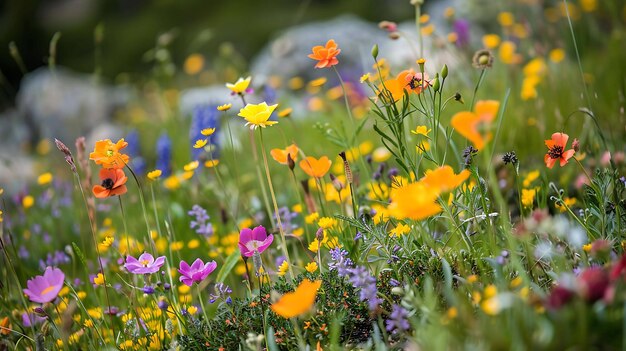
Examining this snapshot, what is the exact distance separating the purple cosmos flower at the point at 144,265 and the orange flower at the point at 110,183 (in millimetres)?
136

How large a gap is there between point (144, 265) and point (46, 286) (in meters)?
0.20

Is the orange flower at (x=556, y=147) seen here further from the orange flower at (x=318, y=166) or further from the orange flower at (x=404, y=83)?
the orange flower at (x=318, y=166)

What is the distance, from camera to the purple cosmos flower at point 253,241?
1134mm

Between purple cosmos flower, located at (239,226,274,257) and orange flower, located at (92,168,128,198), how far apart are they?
0.85 ft

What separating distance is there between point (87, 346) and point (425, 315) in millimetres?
853

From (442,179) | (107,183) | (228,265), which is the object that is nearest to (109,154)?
(107,183)

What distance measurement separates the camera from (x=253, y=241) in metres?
1.15

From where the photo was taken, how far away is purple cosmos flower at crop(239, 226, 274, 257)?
1134 millimetres

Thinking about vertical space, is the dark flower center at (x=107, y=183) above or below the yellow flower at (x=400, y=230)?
above

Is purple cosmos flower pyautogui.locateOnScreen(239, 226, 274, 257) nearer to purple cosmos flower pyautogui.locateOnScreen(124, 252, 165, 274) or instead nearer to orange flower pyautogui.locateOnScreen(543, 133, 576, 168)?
purple cosmos flower pyautogui.locateOnScreen(124, 252, 165, 274)

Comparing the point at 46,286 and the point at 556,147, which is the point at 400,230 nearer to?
the point at 556,147

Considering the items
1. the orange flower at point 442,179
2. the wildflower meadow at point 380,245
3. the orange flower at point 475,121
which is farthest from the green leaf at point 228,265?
the orange flower at point 475,121

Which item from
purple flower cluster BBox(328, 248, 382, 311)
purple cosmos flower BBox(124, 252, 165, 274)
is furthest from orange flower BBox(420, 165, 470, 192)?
purple cosmos flower BBox(124, 252, 165, 274)

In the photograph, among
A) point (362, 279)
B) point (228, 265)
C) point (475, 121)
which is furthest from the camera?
point (228, 265)
